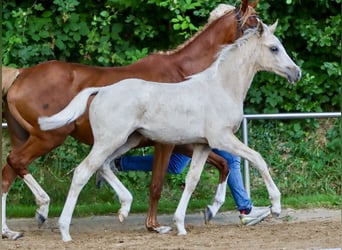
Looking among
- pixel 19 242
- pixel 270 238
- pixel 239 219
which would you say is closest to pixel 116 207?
pixel 239 219

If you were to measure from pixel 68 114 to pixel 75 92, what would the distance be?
30.6 inches

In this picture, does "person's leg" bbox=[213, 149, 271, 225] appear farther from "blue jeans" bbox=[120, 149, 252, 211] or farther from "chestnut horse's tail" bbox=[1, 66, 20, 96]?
"chestnut horse's tail" bbox=[1, 66, 20, 96]

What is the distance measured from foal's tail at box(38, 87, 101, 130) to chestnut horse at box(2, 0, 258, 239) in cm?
38

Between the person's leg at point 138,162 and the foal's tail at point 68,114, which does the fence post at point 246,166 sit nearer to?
the person's leg at point 138,162

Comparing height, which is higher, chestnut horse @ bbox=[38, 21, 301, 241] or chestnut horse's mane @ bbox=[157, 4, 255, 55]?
chestnut horse's mane @ bbox=[157, 4, 255, 55]

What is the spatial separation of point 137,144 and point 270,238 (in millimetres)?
1515

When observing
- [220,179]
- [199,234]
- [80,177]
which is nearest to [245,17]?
[220,179]

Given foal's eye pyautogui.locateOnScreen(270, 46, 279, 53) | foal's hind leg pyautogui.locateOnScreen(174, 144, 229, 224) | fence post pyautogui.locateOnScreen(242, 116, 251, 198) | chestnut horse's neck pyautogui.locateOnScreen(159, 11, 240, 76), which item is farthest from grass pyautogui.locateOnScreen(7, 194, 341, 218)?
foal's eye pyautogui.locateOnScreen(270, 46, 279, 53)

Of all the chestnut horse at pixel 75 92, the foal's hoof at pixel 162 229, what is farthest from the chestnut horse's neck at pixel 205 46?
the foal's hoof at pixel 162 229

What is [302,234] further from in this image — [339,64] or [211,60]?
[339,64]

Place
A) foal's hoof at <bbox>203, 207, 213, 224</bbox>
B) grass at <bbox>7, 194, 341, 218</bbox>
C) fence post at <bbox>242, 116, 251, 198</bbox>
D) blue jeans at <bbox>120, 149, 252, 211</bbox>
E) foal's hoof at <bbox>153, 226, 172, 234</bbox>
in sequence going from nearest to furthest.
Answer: foal's hoof at <bbox>153, 226, 172, 234</bbox>, foal's hoof at <bbox>203, 207, 213, 224</bbox>, blue jeans at <bbox>120, 149, 252, 211</bbox>, grass at <bbox>7, 194, 341, 218</bbox>, fence post at <bbox>242, 116, 251, 198</bbox>

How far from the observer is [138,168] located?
8.43 meters

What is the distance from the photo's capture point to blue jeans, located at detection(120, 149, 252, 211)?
819 centimetres

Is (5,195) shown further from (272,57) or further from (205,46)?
(272,57)
